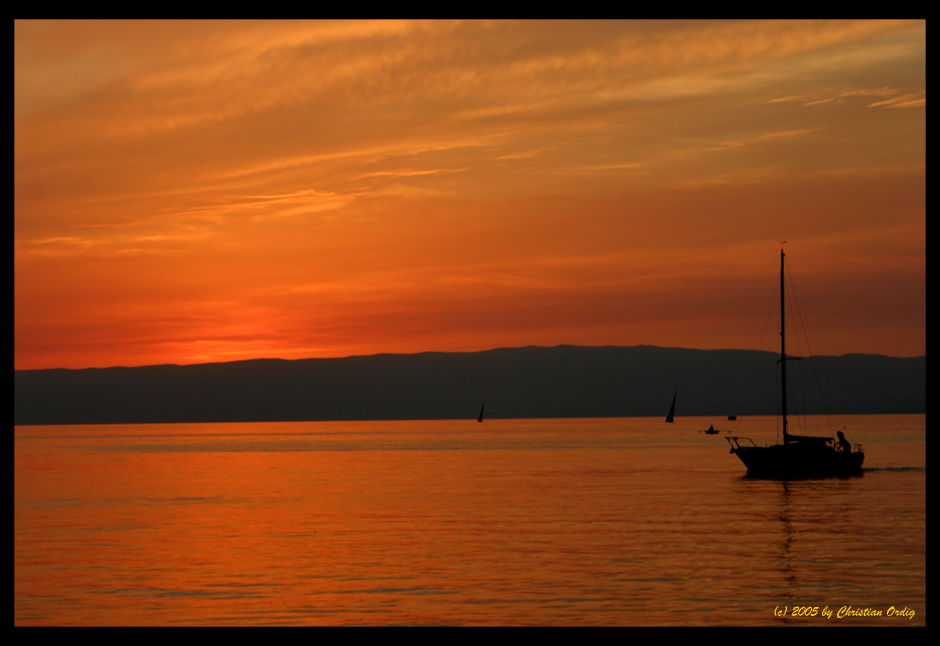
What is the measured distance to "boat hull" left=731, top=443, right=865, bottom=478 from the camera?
227 feet

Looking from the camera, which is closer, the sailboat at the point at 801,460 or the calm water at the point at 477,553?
the calm water at the point at 477,553

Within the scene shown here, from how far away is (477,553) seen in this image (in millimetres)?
37062

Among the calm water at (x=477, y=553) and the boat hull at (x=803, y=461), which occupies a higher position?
the boat hull at (x=803, y=461)

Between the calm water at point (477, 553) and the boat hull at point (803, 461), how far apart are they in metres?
1.29

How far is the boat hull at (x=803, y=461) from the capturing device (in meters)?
69.2

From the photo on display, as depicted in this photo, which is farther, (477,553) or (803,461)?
(803,461)

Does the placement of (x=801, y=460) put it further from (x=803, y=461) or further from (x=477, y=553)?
(x=477, y=553)

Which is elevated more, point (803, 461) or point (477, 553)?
point (803, 461)

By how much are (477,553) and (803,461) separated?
40629 mm

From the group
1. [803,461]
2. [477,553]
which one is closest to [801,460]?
[803,461]

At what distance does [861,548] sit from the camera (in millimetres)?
37312

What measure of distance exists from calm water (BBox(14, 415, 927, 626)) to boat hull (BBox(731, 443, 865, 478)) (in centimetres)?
129

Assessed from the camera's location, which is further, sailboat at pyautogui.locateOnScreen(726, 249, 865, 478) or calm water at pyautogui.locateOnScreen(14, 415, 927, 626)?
sailboat at pyautogui.locateOnScreen(726, 249, 865, 478)

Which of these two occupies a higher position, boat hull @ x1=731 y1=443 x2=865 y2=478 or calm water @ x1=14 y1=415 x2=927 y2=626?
boat hull @ x1=731 y1=443 x2=865 y2=478
